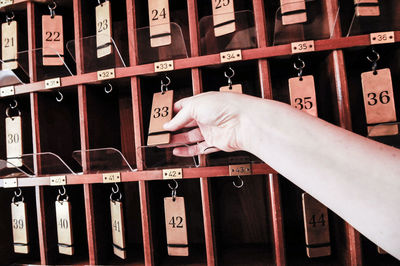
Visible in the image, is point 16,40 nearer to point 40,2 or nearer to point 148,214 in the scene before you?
point 40,2

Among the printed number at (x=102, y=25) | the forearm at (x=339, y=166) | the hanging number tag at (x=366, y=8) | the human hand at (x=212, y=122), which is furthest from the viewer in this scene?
the printed number at (x=102, y=25)

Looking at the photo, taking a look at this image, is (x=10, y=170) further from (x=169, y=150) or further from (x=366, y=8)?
(x=366, y=8)

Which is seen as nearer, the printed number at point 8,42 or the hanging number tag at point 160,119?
the hanging number tag at point 160,119

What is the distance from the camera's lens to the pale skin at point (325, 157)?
469 mm

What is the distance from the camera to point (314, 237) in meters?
0.91

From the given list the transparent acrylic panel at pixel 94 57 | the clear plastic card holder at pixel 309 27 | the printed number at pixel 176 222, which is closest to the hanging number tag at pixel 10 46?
the transparent acrylic panel at pixel 94 57

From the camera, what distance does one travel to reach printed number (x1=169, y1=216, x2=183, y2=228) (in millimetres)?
974

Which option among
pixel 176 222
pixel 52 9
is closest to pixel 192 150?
pixel 176 222

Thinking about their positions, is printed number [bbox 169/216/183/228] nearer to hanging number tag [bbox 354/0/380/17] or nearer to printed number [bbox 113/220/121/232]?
printed number [bbox 113/220/121/232]

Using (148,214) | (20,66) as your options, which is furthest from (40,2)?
(148,214)

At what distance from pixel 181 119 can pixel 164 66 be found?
28 centimetres

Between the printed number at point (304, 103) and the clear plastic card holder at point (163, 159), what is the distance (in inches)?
16.7

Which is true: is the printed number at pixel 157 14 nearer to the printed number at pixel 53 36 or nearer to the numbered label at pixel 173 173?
the printed number at pixel 53 36

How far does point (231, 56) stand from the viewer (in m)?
0.94
